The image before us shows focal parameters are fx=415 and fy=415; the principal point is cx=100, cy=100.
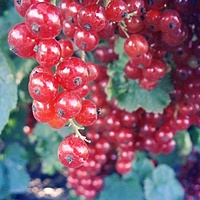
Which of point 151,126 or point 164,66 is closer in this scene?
point 164,66

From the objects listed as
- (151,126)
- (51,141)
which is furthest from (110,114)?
(51,141)

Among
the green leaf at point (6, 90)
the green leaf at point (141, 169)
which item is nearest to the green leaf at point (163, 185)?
the green leaf at point (141, 169)

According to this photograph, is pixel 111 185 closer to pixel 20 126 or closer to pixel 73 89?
pixel 20 126

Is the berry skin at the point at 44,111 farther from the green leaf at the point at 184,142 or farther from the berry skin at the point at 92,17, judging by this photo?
the green leaf at the point at 184,142

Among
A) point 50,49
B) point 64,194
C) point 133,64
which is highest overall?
point 50,49

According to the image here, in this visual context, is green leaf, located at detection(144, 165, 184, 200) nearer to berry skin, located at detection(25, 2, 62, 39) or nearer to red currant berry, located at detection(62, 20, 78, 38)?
red currant berry, located at detection(62, 20, 78, 38)

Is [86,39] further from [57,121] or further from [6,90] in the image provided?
[6,90]
